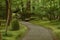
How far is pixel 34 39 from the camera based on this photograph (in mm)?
16562

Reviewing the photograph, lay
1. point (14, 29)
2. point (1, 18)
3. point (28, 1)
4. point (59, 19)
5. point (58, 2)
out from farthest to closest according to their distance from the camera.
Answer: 1. point (28, 1)
2. point (1, 18)
3. point (59, 19)
4. point (58, 2)
5. point (14, 29)

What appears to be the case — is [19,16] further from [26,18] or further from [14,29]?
[14,29]

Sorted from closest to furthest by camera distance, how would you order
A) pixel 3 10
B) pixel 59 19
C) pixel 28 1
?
pixel 59 19 < pixel 3 10 < pixel 28 1

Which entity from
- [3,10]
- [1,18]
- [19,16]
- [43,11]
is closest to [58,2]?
[43,11]

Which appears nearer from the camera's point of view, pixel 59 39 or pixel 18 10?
pixel 59 39

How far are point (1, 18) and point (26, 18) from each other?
6.42m

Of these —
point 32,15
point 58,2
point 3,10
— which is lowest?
point 32,15

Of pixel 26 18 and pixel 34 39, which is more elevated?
pixel 34 39

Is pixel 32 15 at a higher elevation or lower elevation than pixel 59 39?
lower

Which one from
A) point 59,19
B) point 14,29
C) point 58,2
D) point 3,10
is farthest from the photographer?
point 3,10

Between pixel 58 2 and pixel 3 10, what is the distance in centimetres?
1666

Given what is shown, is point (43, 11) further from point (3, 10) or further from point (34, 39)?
point (34, 39)

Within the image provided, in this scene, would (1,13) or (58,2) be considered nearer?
(58,2)

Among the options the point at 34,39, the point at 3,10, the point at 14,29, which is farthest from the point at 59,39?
the point at 3,10
